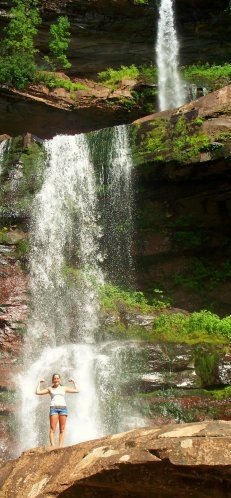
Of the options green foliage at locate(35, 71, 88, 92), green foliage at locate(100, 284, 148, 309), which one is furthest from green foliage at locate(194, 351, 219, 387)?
green foliage at locate(35, 71, 88, 92)

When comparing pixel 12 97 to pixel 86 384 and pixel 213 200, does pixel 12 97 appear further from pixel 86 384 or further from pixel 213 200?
pixel 86 384

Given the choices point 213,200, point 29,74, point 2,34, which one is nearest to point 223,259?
point 213,200

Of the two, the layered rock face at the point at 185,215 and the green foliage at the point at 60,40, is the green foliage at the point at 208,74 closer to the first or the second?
the green foliage at the point at 60,40

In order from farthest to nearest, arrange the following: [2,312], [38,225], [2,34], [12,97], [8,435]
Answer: [2,34]
[12,97]
[38,225]
[2,312]
[8,435]

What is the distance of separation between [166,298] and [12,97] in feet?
32.9

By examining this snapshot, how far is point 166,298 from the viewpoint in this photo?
1633cm

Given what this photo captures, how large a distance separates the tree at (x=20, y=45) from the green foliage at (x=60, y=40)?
0.80 m

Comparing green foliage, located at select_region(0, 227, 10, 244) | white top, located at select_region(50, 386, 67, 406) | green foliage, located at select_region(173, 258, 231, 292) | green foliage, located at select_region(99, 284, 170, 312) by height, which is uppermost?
green foliage, located at select_region(0, 227, 10, 244)

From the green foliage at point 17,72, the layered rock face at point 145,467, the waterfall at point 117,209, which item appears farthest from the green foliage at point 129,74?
the layered rock face at point 145,467

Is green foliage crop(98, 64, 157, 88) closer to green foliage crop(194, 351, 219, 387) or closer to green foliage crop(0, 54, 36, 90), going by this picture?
green foliage crop(0, 54, 36, 90)

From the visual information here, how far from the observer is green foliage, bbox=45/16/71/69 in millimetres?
23500

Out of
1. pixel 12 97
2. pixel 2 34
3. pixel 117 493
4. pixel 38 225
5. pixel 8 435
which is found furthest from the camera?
pixel 2 34

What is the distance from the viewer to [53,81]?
21.6 meters

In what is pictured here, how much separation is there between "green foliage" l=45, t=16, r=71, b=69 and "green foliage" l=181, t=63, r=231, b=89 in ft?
18.0
